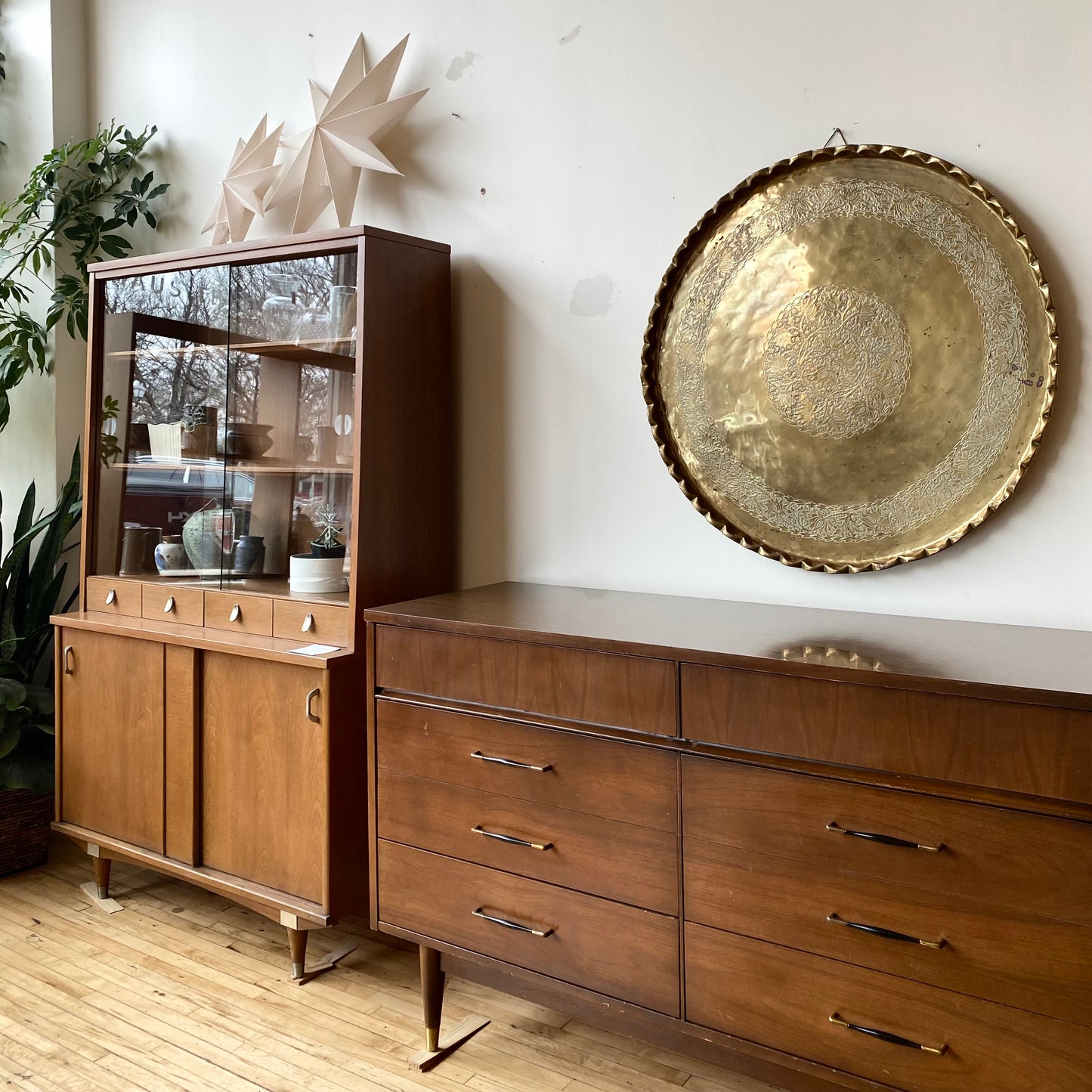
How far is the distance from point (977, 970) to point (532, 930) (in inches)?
30.6

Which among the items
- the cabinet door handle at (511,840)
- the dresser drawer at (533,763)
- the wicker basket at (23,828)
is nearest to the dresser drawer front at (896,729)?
the dresser drawer at (533,763)

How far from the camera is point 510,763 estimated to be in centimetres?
186

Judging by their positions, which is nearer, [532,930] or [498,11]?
[532,930]

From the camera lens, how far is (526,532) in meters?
2.48

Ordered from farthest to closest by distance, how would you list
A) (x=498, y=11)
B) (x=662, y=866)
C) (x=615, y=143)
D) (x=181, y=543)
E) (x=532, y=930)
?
1. (x=181, y=543)
2. (x=498, y=11)
3. (x=615, y=143)
4. (x=532, y=930)
5. (x=662, y=866)

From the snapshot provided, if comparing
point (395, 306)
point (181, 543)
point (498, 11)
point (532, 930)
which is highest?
point (498, 11)

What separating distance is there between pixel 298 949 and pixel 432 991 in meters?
0.45

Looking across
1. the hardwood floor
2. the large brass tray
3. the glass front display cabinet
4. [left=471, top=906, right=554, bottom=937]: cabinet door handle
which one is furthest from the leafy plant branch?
[left=471, top=906, right=554, bottom=937]: cabinet door handle

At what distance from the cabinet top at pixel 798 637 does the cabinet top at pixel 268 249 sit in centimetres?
86

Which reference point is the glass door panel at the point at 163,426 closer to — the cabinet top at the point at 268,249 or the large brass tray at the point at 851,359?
the cabinet top at the point at 268,249

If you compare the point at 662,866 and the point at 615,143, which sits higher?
the point at 615,143

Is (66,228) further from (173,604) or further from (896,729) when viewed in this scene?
(896,729)

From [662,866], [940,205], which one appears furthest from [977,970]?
[940,205]

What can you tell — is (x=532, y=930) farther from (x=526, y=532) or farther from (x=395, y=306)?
(x=395, y=306)
